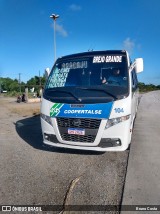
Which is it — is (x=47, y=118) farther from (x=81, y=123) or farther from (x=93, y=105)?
(x=93, y=105)

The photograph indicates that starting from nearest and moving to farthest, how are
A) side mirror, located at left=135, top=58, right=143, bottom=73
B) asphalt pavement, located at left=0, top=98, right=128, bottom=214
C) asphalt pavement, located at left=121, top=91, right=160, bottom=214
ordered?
asphalt pavement, located at left=121, top=91, right=160, bottom=214, asphalt pavement, located at left=0, top=98, right=128, bottom=214, side mirror, located at left=135, top=58, right=143, bottom=73

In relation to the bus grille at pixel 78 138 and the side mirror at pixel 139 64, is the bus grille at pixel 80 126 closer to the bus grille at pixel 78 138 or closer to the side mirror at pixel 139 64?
the bus grille at pixel 78 138

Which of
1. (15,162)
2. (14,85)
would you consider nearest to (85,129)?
(15,162)

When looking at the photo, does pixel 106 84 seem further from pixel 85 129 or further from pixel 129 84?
pixel 85 129

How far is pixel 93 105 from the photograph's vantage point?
16.6 feet

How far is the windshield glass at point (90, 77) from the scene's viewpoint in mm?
5297

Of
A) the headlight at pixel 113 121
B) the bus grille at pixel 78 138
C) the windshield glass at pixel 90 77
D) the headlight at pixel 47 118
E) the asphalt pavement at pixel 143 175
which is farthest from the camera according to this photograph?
the headlight at pixel 47 118

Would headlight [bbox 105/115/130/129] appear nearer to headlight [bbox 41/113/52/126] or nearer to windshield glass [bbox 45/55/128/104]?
windshield glass [bbox 45/55/128/104]

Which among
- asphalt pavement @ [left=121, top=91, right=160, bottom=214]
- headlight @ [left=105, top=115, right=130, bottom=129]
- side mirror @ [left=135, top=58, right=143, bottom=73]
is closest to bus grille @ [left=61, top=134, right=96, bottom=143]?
headlight @ [left=105, top=115, right=130, bottom=129]

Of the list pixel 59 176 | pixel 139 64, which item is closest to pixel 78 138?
pixel 59 176

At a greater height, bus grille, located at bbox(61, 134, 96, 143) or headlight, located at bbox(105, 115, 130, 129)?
headlight, located at bbox(105, 115, 130, 129)

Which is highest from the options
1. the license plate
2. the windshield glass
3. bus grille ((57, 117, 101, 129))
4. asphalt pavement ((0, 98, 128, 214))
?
the windshield glass

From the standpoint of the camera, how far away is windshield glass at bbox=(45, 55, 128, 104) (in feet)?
17.4

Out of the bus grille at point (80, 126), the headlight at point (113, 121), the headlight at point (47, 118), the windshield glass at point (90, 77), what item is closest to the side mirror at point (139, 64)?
the windshield glass at point (90, 77)
